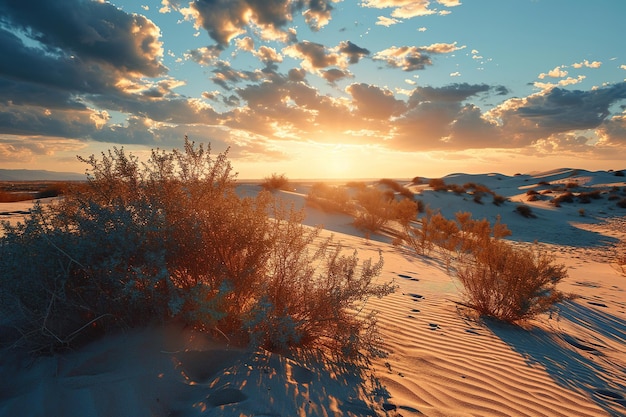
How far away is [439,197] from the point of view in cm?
2745

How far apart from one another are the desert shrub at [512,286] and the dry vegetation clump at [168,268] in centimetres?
261

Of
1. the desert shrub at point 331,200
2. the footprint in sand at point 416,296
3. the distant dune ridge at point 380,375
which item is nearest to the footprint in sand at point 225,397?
the distant dune ridge at point 380,375

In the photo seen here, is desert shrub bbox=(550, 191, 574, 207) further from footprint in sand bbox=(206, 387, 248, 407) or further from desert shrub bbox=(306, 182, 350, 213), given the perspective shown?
footprint in sand bbox=(206, 387, 248, 407)

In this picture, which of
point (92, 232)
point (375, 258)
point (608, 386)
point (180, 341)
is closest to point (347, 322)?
point (180, 341)

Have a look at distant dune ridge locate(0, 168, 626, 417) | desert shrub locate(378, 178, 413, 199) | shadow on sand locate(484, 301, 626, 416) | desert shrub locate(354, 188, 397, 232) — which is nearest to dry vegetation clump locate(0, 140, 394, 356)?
distant dune ridge locate(0, 168, 626, 417)

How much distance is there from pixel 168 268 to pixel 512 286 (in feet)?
15.0

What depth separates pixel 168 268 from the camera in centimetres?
324

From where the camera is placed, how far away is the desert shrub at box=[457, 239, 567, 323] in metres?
5.18

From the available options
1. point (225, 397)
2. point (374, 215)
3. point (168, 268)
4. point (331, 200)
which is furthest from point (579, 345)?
point (331, 200)

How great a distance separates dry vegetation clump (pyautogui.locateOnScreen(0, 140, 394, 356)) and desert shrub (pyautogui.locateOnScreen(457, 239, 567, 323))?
2613 mm

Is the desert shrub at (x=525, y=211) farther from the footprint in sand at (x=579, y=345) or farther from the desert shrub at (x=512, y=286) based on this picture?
the footprint in sand at (x=579, y=345)

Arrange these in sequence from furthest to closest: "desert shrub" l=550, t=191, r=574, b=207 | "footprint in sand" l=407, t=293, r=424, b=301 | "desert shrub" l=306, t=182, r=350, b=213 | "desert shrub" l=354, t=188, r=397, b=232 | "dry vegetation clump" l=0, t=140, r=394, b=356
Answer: "desert shrub" l=550, t=191, r=574, b=207 → "desert shrub" l=306, t=182, r=350, b=213 → "desert shrub" l=354, t=188, r=397, b=232 → "footprint in sand" l=407, t=293, r=424, b=301 → "dry vegetation clump" l=0, t=140, r=394, b=356

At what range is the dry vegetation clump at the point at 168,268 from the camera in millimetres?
2904

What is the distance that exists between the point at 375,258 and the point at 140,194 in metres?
6.31
